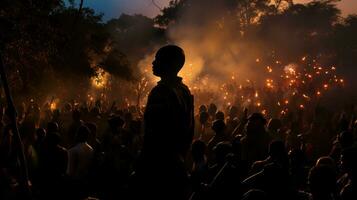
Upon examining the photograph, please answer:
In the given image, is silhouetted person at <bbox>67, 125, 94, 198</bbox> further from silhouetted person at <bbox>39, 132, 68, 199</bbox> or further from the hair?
the hair

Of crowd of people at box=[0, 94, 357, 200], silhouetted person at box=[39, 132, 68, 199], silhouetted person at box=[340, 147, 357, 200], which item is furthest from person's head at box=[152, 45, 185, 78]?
silhouetted person at box=[39, 132, 68, 199]

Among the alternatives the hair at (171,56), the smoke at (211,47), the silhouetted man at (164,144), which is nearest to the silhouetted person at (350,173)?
the silhouetted man at (164,144)

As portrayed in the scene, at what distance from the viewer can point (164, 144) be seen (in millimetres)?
4195

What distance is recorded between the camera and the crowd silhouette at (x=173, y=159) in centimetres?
419

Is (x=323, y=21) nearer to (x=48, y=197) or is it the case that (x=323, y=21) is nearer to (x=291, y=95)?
(x=291, y=95)

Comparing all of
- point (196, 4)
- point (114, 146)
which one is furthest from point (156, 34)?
point (114, 146)

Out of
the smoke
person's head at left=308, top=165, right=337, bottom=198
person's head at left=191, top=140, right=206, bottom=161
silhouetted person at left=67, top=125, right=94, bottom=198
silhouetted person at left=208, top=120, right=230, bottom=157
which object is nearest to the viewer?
person's head at left=308, top=165, right=337, bottom=198

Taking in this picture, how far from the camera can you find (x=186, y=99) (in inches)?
175

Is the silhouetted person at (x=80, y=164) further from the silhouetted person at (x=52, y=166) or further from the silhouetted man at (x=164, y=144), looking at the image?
the silhouetted man at (x=164, y=144)

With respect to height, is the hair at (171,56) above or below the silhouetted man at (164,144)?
above

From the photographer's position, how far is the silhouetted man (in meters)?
4.14

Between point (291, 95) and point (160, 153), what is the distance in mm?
22400

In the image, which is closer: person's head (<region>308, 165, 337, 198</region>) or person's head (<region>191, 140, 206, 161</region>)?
person's head (<region>308, 165, 337, 198</region>)

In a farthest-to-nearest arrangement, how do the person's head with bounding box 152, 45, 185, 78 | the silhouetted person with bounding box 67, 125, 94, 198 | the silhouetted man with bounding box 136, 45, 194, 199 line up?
the silhouetted person with bounding box 67, 125, 94, 198 < the person's head with bounding box 152, 45, 185, 78 < the silhouetted man with bounding box 136, 45, 194, 199
